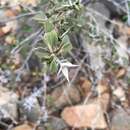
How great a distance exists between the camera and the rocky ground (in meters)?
2.00

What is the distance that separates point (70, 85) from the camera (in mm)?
2127

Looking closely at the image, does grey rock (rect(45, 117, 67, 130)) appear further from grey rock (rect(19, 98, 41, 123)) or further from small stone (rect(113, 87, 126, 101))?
small stone (rect(113, 87, 126, 101))

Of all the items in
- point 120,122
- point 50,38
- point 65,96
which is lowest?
point 120,122

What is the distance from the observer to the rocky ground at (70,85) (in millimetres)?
2000

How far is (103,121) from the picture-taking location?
6.78 feet

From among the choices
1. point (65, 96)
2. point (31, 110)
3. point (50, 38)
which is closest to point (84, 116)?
point (65, 96)

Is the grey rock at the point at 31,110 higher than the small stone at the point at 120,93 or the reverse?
higher

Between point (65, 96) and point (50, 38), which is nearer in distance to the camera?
point (50, 38)

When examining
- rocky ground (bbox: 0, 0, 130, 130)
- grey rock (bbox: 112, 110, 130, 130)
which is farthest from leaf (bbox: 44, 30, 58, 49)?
grey rock (bbox: 112, 110, 130, 130)

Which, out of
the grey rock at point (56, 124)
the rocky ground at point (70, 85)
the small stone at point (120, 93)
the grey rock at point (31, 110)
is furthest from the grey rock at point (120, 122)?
the grey rock at point (31, 110)

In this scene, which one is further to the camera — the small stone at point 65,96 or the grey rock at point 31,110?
the small stone at point 65,96

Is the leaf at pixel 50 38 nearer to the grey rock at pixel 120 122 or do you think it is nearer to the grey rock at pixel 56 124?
the grey rock at pixel 56 124

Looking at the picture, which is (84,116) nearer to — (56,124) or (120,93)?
(56,124)

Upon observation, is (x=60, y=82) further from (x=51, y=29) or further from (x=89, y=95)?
(x=51, y=29)
